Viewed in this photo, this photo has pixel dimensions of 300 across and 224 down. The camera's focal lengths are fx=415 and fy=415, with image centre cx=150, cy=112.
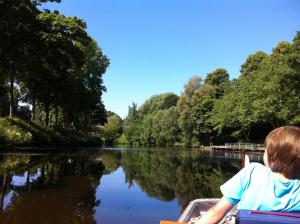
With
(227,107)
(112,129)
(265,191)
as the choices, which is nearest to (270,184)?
(265,191)

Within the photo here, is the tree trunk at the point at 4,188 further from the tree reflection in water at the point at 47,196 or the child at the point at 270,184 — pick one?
the child at the point at 270,184

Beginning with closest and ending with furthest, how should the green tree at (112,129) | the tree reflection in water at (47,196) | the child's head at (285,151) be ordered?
1. the child's head at (285,151)
2. the tree reflection in water at (47,196)
3. the green tree at (112,129)

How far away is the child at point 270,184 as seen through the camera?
2.59 meters

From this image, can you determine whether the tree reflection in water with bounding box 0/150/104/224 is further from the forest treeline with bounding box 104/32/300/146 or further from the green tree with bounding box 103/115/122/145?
A: the green tree with bounding box 103/115/122/145

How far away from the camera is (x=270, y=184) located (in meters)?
2.68

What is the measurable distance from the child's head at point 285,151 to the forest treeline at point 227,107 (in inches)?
1362

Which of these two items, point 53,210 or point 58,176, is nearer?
point 53,210

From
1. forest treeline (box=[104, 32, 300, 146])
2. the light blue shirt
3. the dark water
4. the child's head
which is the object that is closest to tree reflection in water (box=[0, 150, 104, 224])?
the dark water

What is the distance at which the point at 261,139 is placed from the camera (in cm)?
6650

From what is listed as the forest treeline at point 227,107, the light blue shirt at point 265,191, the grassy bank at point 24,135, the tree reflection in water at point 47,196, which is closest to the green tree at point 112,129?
the forest treeline at point 227,107

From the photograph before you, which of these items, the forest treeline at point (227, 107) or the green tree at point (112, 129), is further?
the green tree at point (112, 129)

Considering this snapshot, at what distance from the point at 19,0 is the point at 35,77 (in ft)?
56.4

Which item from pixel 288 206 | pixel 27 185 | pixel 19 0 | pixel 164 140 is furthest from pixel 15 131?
pixel 164 140

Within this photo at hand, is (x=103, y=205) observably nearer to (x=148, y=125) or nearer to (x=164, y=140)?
(x=164, y=140)
